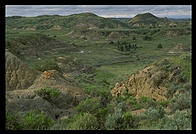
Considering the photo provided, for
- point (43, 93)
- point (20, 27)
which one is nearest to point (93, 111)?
point (43, 93)

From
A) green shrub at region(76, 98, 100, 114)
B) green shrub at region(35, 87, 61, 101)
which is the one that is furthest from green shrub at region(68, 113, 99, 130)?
green shrub at region(35, 87, 61, 101)

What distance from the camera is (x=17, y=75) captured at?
1535cm

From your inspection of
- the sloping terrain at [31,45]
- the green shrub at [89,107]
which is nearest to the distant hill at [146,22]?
the sloping terrain at [31,45]

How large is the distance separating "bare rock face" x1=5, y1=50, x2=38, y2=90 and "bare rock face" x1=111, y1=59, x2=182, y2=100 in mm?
6174

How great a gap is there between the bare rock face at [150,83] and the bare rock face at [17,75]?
→ 6174mm

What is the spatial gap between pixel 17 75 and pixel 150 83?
7975mm

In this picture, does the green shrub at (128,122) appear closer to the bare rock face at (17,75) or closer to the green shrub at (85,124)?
the green shrub at (85,124)

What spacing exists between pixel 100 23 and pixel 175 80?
4737 inches

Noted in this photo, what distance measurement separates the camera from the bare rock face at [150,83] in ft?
47.8

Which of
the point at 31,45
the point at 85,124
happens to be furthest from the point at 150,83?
the point at 31,45

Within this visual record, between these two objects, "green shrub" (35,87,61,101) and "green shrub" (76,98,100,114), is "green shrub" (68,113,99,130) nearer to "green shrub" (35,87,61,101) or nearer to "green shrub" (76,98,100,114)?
"green shrub" (76,98,100,114)

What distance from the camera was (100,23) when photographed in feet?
434

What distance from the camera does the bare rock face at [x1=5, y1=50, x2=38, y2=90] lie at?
14.9 m
